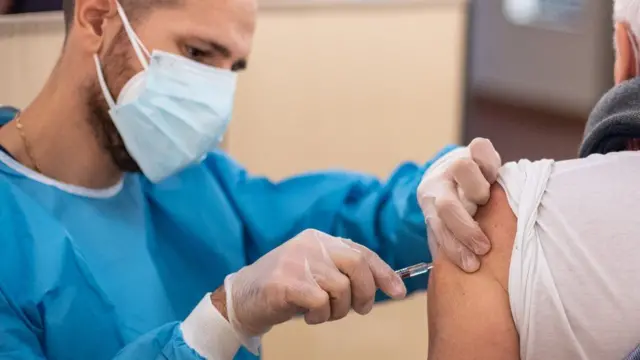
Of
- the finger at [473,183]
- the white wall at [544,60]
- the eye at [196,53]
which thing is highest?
the eye at [196,53]

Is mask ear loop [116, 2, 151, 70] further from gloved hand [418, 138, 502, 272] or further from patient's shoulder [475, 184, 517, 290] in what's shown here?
patient's shoulder [475, 184, 517, 290]

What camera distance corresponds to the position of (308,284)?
2.94ft

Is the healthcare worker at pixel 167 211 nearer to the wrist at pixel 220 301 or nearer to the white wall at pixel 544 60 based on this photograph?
the wrist at pixel 220 301

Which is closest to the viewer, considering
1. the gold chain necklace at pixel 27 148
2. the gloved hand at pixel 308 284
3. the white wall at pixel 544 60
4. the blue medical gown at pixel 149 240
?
the gloved hand at pixel 308 284

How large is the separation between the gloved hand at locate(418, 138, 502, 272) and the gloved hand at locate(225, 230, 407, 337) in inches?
3.4

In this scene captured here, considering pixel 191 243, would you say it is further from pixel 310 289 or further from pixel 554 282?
pixel 554 282

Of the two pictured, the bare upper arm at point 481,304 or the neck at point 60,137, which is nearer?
the bare upper arm at point 481,304

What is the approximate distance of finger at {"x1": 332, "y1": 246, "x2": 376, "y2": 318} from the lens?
3.03 ft

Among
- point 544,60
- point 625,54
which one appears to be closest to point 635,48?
point 625,54

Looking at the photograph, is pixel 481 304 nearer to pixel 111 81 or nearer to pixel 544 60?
pixel 111 81

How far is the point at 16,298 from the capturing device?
1.04 m

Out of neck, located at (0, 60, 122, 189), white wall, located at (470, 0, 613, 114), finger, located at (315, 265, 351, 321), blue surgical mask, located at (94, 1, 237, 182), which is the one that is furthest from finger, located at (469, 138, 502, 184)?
white wall, located at (470, 0, 613, 114)

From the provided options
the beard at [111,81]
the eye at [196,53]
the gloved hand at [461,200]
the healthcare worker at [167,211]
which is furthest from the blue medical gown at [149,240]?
the gloved hand at [461,200]

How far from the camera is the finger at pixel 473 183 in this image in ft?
2.72
